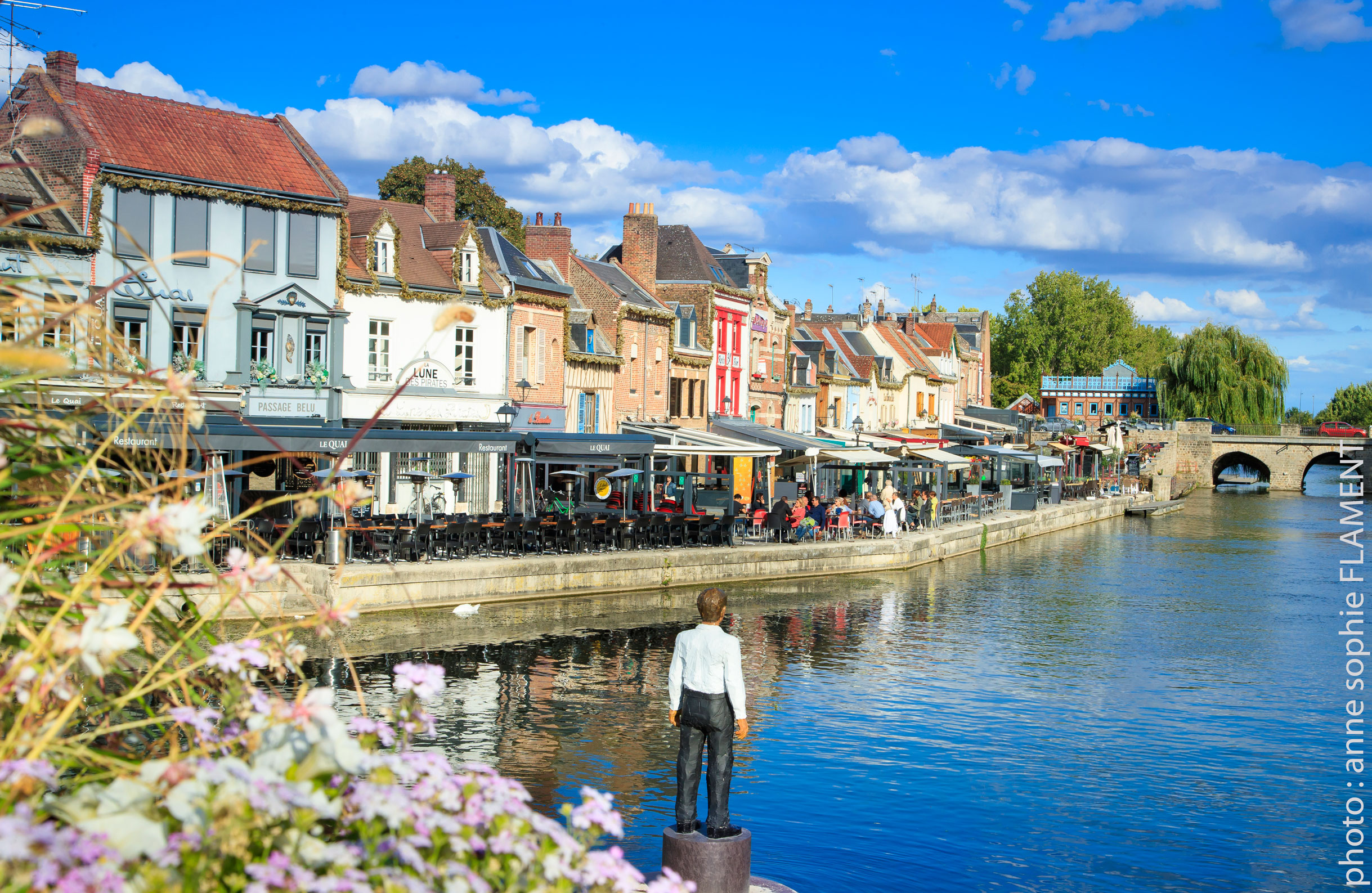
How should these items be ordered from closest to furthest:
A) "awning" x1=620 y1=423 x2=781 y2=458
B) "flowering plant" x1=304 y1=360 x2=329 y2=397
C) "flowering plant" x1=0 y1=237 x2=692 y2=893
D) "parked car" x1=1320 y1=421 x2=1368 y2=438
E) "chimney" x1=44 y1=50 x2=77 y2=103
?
"flowering plant" x1=0 y1=237 x2=692 y2=893, "chimney" x1=44 y1=50 x2=77 y2=103, "flowering plant" x1=304 y1=360 x2=329 y2=397, "awning" x1=620 y1=423 x2=781 y2=458, "parked car" x1=1320 y1=421 x2=1368 y2=438

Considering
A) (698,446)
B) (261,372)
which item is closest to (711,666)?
(261,372)

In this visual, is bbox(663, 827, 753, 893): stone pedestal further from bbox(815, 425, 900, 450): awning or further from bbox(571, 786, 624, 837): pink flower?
bbox(815, 425, 900, 450): awning

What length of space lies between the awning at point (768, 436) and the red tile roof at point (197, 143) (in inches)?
575

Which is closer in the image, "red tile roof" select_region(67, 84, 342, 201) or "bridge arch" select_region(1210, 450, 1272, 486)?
"red tile roof" select_region(67, 84, 342, 201)

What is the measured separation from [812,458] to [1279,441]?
5662 cm

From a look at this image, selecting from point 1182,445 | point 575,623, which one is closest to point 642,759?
point 575,623

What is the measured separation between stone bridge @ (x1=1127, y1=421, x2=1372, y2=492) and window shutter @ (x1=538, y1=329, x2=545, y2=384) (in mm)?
55790

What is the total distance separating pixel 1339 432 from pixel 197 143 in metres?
79.8

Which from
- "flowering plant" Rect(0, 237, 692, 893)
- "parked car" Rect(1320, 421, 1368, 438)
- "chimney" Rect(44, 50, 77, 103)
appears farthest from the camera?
"parked car" Rect(1320, 421, 1368, 438)

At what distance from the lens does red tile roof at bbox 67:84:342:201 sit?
26.9m

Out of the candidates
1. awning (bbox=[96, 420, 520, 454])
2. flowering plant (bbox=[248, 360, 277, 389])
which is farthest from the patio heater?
flowering plant (bbox=[248, 360, 277, 389])

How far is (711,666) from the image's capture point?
7.57 meters

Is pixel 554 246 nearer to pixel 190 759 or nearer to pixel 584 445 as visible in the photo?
pixel 584 445

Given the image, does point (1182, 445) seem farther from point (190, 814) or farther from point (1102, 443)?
point (190, 814)
